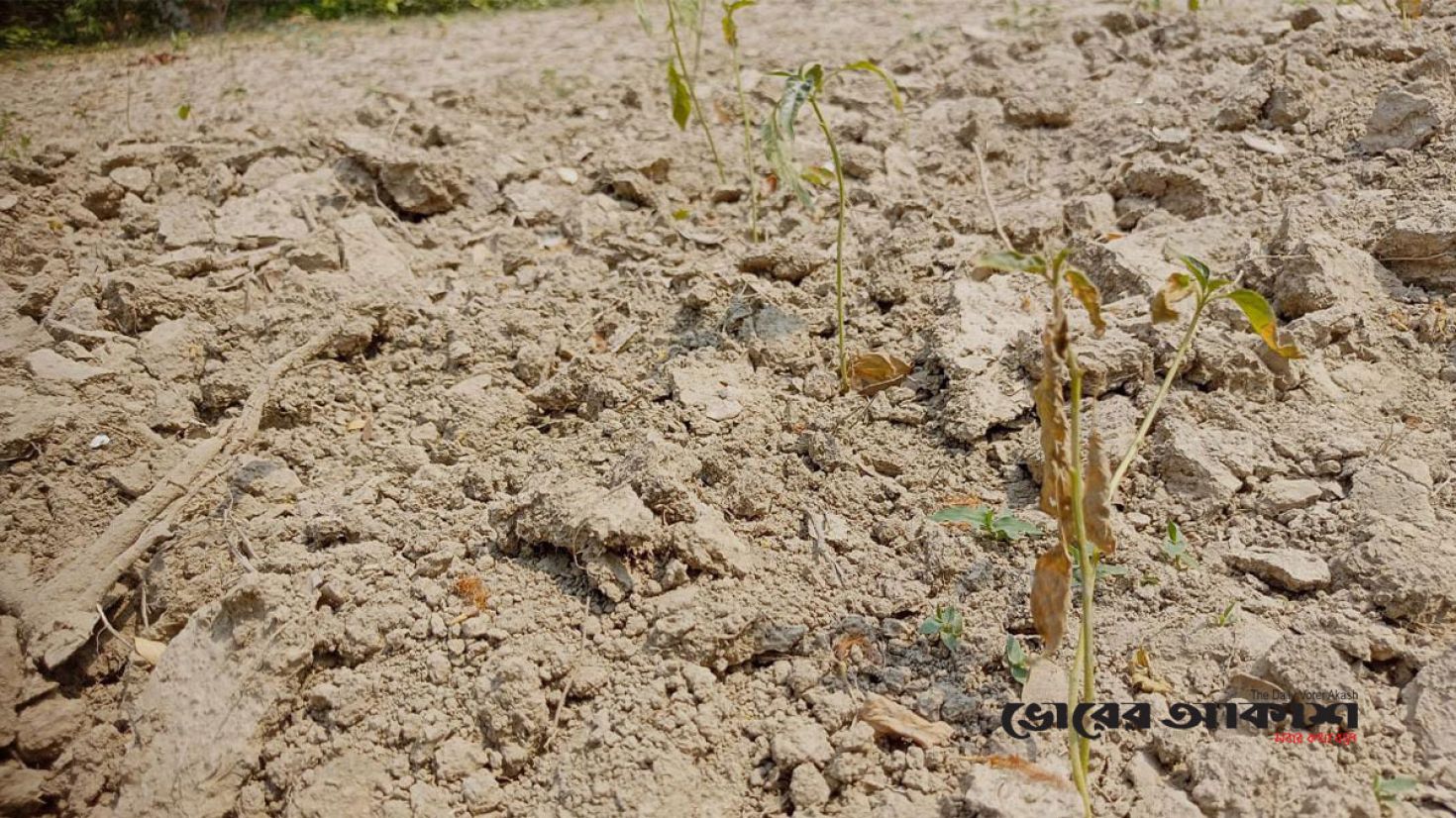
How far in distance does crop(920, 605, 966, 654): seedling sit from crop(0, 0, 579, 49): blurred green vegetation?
465cm

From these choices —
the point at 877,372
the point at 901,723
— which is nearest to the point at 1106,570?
the point at 901,723

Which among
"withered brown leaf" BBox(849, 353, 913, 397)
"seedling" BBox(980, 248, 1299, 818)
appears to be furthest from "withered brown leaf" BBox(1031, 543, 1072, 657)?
"withered brown leaf" BBox(849, 353, 913, 397)

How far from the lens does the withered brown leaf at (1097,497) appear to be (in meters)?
1.45

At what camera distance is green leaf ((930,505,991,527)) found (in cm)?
178

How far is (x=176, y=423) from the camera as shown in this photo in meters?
2.20

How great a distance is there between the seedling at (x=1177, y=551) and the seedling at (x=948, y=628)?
0.45m

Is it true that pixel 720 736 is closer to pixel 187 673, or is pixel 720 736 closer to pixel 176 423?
pixel 187 673

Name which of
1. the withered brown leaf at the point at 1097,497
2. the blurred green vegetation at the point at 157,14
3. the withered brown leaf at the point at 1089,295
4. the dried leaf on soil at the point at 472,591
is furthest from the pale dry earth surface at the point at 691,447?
the blurred green vegetation at the point at 157,14

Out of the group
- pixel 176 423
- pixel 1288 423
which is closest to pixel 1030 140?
pixel 1288 423

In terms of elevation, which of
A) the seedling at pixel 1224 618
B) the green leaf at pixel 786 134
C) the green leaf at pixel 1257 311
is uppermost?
the green leaf at pixel 786 134

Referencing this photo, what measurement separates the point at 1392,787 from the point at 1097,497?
0.61 metres

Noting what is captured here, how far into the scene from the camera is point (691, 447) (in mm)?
2037

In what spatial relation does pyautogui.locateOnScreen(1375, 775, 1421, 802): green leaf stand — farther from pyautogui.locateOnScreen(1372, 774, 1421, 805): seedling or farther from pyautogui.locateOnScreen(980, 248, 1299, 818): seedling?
pyautogui.locateOnScreen(980, 248, 1299, 818): seedling

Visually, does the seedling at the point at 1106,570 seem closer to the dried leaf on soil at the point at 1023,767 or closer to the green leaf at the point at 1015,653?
the green leaf at the point at 1015,653
